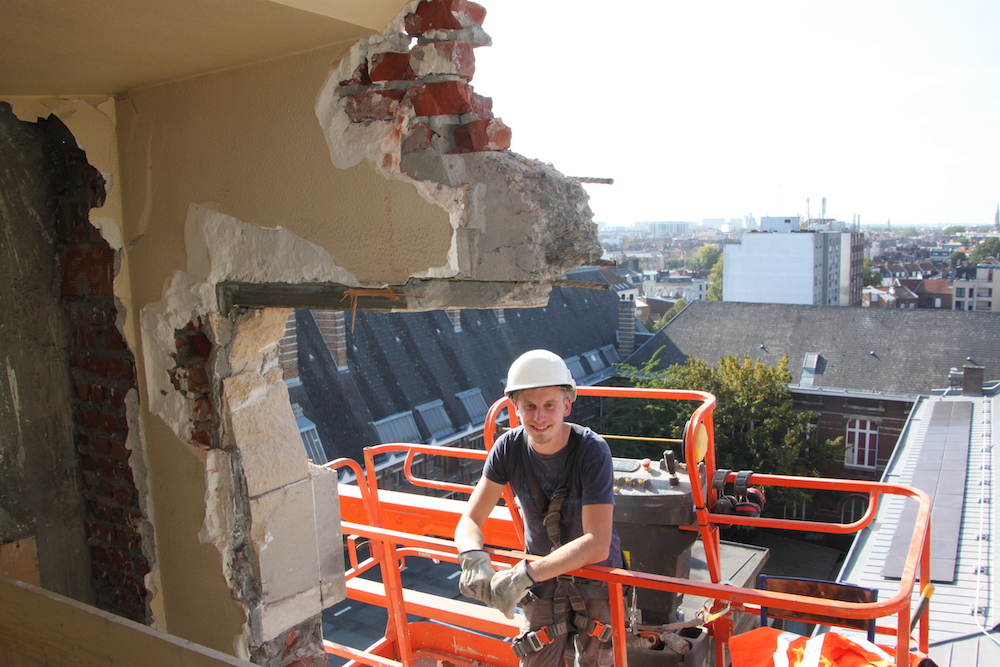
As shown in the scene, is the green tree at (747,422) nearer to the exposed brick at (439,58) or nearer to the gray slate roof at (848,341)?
the gray slate roof at (848,341)

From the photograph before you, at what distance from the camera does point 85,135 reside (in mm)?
2971

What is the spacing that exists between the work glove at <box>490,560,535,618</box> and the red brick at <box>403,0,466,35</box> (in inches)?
70.0

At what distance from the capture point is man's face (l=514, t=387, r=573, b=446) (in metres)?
2.78

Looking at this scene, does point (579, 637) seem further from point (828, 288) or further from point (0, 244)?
point (828, 288)

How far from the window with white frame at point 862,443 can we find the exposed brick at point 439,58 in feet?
85.7

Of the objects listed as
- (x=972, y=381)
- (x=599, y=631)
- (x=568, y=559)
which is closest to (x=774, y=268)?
(x=972, y=381)

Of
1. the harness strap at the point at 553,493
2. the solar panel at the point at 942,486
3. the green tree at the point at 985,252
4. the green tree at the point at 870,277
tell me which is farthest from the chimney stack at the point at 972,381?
the green tree at the point at 985,252

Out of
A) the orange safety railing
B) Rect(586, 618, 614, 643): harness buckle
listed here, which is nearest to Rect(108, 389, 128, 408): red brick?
the orange safety railing

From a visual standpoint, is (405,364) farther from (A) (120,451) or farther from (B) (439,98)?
(B) (439,98)

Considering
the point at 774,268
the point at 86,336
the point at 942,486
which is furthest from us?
the point at 774,268

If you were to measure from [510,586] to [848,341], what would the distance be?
26.6 meters

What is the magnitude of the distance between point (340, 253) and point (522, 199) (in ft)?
2.04

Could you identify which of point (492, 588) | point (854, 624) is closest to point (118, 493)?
point (492, 588)

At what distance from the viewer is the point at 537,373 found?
9.18 ft
